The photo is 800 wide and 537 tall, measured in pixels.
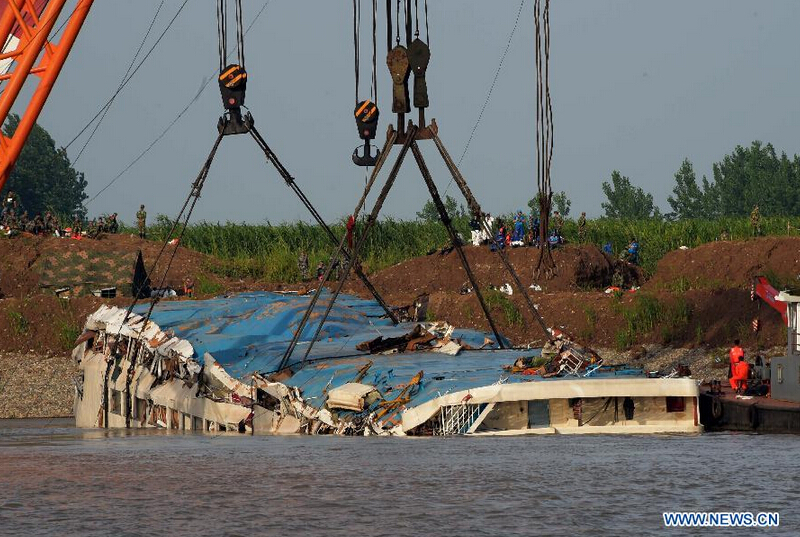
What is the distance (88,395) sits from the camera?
3906 cm

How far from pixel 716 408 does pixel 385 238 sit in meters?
43.9

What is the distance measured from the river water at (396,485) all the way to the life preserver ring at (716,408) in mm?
3106

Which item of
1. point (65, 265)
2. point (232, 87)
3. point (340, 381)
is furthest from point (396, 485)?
point (65, 265)

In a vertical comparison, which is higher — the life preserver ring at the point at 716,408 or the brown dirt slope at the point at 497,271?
the brown dirt slope at the point at 497,271

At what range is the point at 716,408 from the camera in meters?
32.3

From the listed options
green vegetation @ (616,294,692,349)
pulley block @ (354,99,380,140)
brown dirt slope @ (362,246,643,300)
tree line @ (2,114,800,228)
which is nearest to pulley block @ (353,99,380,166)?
pulley block @ (354,99,380,140)

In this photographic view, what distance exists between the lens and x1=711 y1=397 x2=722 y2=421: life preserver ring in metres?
32.2

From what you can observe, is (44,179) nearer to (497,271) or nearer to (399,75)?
(497,271)

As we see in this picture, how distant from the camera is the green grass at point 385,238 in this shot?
6869 cm

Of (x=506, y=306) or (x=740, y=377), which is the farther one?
(x=506, y=306)

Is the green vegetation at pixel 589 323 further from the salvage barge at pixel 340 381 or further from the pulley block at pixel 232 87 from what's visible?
the pulley block at pixel 232 87

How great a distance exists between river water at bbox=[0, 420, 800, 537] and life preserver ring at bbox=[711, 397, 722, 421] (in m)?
3.11

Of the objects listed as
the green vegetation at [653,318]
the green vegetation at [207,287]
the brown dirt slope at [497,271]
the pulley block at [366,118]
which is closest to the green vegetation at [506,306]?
the green vegetation at [653,318]

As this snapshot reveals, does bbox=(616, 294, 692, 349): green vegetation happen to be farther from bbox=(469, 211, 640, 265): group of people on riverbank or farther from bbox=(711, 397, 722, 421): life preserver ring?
bbox=(711, 397, 722, 421): life preserver ring
